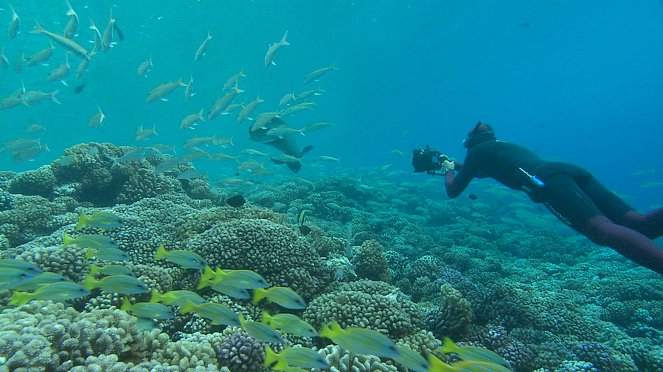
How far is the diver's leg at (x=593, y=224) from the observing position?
4.12 meters

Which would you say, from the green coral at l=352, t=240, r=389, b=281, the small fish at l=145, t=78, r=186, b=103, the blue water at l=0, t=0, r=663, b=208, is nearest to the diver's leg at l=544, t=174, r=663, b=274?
the green coral at l=352, t=240, r=389, b=281

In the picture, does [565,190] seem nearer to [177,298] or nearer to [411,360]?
Answer: [411,360]

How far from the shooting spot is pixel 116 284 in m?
3.32

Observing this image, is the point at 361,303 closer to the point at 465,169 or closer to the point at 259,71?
the point at 465,169

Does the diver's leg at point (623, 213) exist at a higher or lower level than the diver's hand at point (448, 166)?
lower

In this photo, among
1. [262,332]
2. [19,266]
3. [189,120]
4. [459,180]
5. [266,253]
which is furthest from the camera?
[189,120]

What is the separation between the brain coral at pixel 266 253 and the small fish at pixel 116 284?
172cm

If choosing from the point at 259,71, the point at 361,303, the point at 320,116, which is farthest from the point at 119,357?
the point at 320,116

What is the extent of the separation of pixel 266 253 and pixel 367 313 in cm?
179

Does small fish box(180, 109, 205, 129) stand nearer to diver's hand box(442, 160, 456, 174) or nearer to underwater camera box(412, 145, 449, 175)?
underwater camera box(412, 145, 449, 175)

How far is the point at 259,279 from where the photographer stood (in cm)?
342

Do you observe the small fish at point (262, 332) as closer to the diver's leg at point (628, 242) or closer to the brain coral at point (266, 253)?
the brain coral at point (266, 253)

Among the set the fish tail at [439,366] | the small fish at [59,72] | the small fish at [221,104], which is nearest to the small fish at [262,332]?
the fish tail at [439,366]

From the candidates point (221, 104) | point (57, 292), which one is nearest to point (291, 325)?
point (57, 292)
